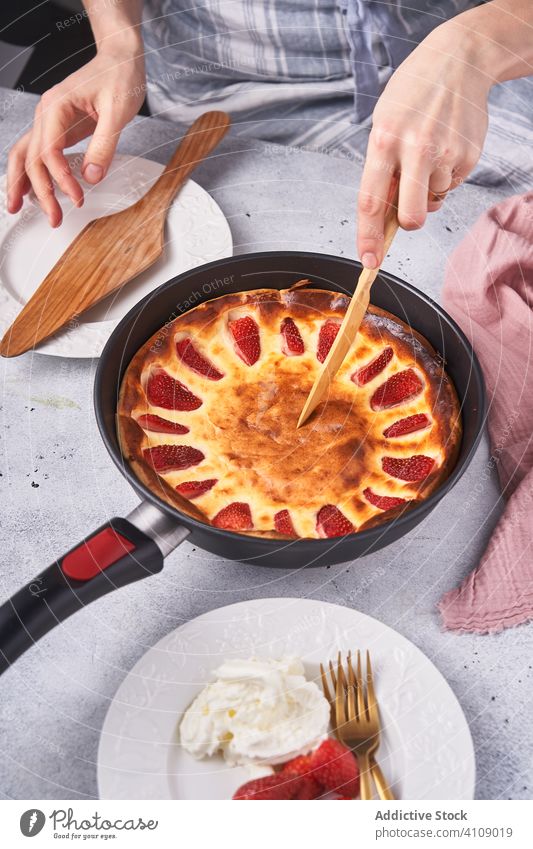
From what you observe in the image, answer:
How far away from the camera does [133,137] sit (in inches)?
65.6

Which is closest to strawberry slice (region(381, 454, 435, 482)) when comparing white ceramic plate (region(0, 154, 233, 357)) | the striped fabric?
white ceramic plate (region(0, 154, 233, 357))

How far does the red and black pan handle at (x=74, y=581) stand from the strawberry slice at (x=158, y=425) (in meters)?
0.22

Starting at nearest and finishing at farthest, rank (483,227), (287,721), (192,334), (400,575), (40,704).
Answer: (287,721) < (40,704) < (400,575) < (192,334) < (483,227)

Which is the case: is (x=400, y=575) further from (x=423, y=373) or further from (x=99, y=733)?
(x=99, y=733)

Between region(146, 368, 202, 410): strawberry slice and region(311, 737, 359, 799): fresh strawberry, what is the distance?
52 cm

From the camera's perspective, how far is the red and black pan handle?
90 centimetres

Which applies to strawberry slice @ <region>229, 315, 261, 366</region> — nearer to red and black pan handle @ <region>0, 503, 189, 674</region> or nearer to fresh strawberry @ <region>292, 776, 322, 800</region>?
red and black pan handle @ <region>0, 503, 189, 674</region>

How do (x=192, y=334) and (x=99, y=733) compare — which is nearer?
(x=99, y=733)

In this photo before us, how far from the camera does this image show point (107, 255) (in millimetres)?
1397

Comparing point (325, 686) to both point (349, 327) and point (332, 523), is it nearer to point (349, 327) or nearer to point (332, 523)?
point (332, 523)

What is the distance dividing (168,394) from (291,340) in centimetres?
22

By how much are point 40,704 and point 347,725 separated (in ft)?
1.27

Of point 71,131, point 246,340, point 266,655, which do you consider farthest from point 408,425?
point 71,131

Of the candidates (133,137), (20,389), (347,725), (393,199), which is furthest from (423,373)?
(133,137)
